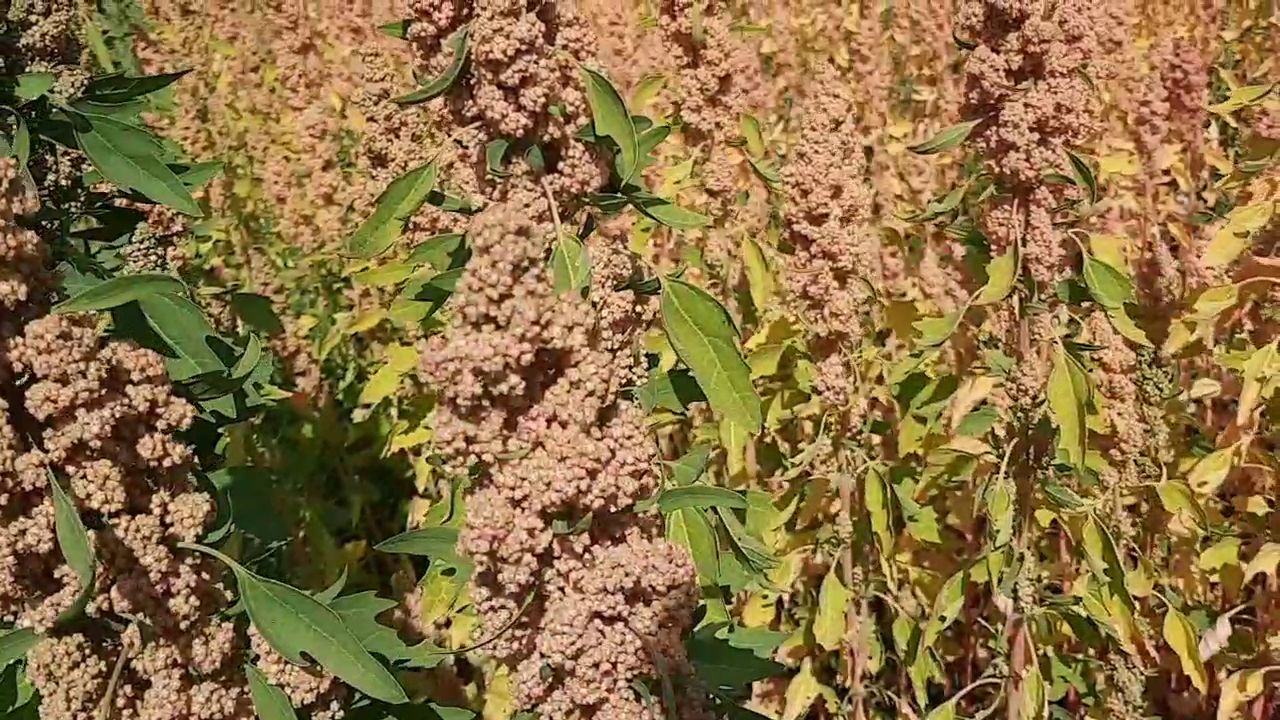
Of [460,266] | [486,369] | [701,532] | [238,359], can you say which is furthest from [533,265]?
[238,359]

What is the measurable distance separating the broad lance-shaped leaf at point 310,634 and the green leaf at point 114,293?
15.4 inches

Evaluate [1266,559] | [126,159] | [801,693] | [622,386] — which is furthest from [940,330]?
[126,159]

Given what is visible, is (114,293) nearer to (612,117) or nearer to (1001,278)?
(612,117)

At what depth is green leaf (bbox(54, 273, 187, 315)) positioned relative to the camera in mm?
1644

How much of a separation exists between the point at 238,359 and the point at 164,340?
0.72ft

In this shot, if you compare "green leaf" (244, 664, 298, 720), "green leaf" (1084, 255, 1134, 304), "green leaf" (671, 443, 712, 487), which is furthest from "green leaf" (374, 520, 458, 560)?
"green leaf" (1084, 255, 1134, 304)

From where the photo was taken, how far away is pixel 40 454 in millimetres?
1643

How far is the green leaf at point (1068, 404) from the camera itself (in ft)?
8.75

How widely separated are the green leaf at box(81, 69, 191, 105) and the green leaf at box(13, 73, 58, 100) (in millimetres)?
63

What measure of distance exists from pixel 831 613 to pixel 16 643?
2221 millimetres

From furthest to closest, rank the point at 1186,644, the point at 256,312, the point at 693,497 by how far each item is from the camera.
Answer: the point at 1186,644 → the point at 256,312 → the point at 693,497

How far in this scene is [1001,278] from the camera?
2.80 m

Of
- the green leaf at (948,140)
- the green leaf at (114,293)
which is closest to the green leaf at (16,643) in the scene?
the green leaf at (114,293)

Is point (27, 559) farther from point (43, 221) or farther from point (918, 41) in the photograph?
point (918, 41)
